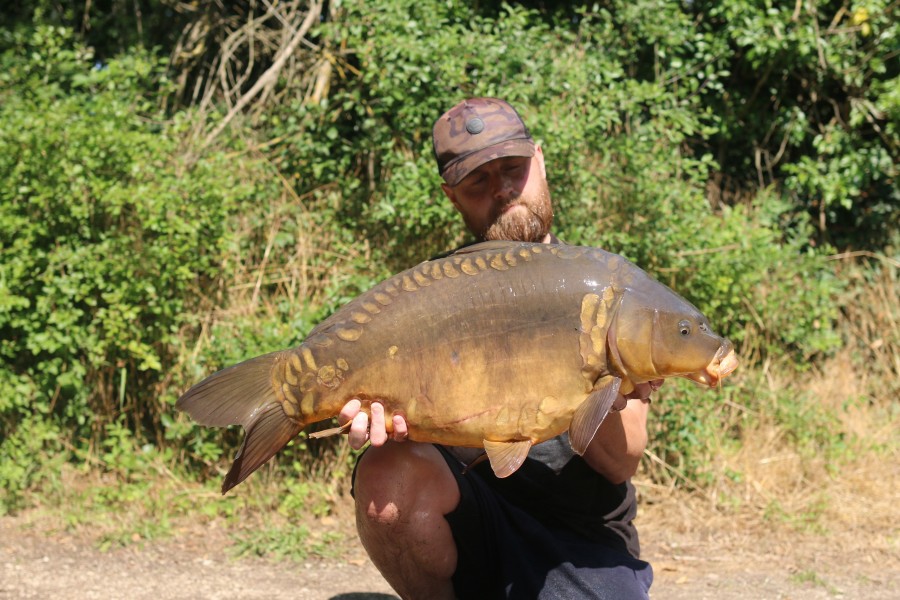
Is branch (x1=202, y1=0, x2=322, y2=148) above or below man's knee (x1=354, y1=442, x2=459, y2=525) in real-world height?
above

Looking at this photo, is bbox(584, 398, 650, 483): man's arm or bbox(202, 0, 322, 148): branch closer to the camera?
bbox(584, 398, 650, 483): man's arm

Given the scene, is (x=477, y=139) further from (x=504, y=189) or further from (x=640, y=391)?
(x=640, y=391)

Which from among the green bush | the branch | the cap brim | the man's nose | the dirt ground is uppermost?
the cap brim

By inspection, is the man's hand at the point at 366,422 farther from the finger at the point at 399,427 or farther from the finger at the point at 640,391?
the finger at the point at 640,391

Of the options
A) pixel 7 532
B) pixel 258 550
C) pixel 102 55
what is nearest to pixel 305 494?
pixel 258 550

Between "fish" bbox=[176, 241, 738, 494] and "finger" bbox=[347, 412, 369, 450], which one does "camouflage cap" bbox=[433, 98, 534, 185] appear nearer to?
"fish" bbox=[176, 241, 738, 494]

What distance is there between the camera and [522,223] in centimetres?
286

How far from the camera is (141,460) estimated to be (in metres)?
4.82

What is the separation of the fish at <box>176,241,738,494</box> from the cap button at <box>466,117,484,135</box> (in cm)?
72

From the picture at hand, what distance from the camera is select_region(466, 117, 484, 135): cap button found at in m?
2.88

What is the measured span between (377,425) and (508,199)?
94 centimetres

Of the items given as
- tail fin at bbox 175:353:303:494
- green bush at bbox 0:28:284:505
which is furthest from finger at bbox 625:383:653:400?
green bush at bbox 0:28:284:505

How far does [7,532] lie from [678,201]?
380cm

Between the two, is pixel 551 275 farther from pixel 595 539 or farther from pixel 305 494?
pixel 305 494
